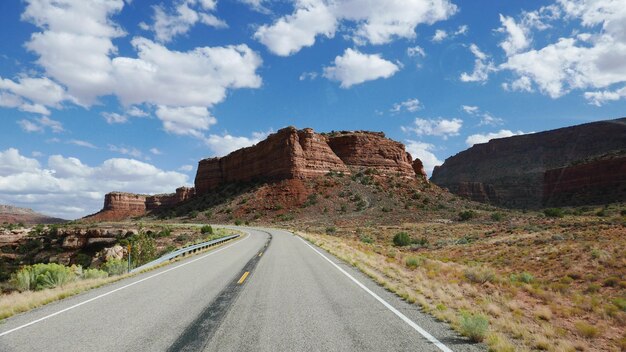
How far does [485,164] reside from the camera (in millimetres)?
173250

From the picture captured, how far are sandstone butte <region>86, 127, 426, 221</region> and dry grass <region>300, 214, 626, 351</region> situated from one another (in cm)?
5963

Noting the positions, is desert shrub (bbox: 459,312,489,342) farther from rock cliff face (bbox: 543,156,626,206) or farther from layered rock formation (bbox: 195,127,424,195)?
rock cliff face (bbox: 543,156,626,206)

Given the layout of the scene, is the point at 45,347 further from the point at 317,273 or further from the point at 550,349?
the point at 317,273

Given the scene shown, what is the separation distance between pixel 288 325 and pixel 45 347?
356 cm

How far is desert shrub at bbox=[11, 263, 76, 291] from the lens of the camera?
46.1 feet

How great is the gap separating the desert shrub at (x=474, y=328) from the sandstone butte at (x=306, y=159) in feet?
253

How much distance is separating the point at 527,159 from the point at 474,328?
553 ft

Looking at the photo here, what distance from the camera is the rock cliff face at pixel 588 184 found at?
8784 centimetres

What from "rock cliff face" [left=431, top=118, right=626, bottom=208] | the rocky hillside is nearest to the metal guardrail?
"rock cliff face" [left=431, top=118, right=626, bottom=208]

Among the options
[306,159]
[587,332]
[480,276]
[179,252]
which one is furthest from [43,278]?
[306,159]

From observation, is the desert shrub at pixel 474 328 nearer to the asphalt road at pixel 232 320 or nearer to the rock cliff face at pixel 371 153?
the asphalt road at pixel 232 320

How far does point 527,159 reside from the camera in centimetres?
15425

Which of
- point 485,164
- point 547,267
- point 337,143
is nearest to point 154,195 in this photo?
point 337,143

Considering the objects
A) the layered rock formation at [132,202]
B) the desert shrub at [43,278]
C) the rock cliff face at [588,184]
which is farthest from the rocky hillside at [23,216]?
the rock cliff face at [588,184]
